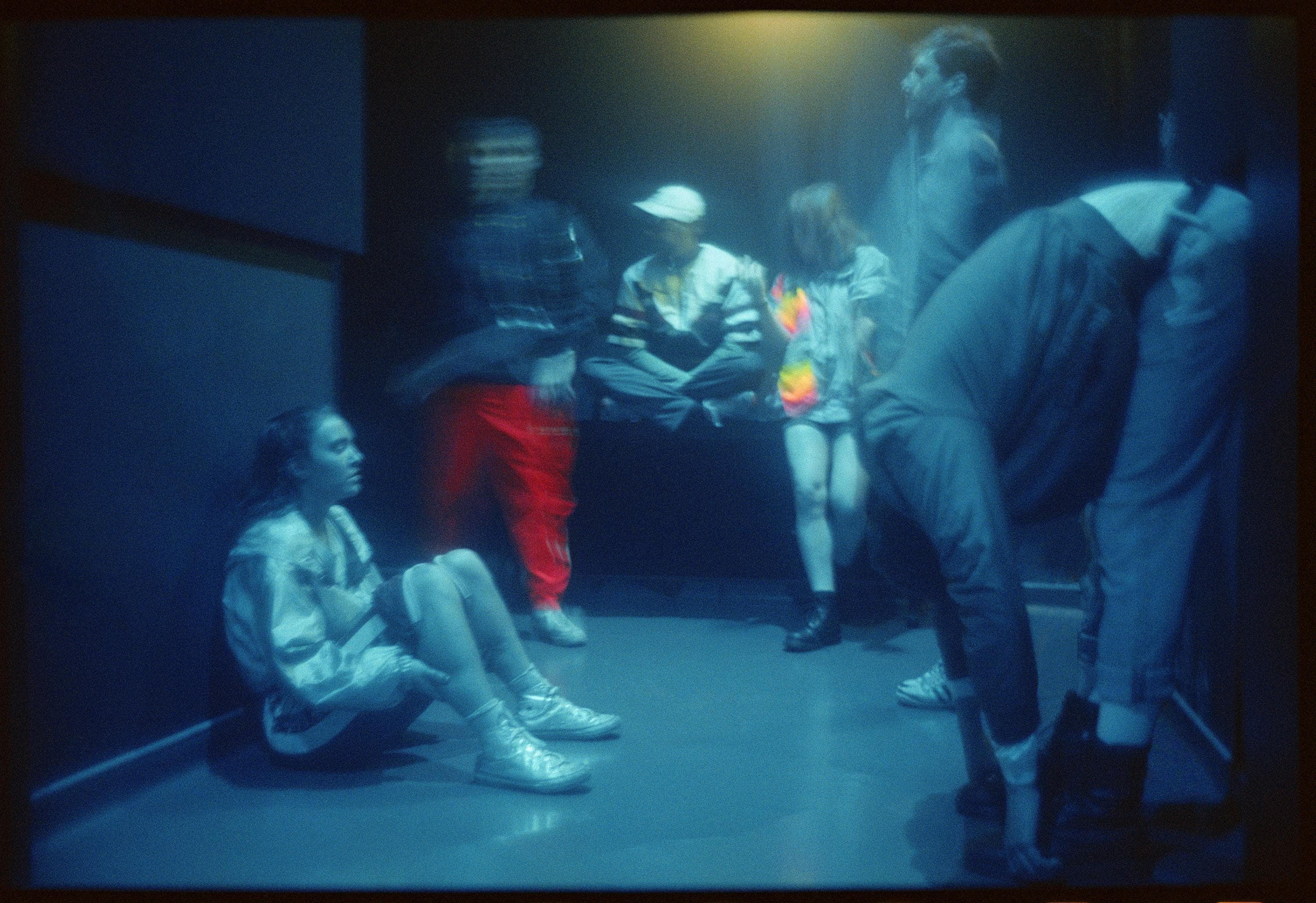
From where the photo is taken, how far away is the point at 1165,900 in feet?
6.23

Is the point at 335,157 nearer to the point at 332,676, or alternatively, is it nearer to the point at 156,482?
the point at 156,482

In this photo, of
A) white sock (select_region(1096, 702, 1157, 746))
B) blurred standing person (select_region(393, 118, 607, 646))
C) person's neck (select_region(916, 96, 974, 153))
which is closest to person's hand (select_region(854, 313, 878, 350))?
person's neck (select_region(916, 96, 974, 153))

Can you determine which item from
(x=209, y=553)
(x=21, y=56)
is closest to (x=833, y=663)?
(x=209, y=553)

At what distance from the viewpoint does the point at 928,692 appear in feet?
8.40

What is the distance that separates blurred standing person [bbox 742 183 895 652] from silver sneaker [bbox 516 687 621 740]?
29.3 inches

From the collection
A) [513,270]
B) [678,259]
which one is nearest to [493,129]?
[513,270]

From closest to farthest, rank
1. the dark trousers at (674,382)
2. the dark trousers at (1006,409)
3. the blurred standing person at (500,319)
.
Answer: the dark trousers at (1006,409)
the blurred standing person at (500,319)
the dark trousers at (674,382)

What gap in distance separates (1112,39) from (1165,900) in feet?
5.85

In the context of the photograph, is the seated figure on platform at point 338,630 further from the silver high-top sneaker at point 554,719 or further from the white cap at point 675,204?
the white cap at point 675,204

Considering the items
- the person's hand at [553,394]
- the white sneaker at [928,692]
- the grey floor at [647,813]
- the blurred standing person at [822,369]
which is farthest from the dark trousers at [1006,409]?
the person's hand at [553,394]

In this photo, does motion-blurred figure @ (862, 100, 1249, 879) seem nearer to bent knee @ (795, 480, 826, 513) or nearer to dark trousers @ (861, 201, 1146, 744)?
dark trousers @ (861, 201, 1146, 744)

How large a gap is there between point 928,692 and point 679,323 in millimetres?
1201

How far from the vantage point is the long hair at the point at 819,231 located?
2678 millimetres

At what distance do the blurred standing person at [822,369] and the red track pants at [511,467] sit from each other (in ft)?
2.20
